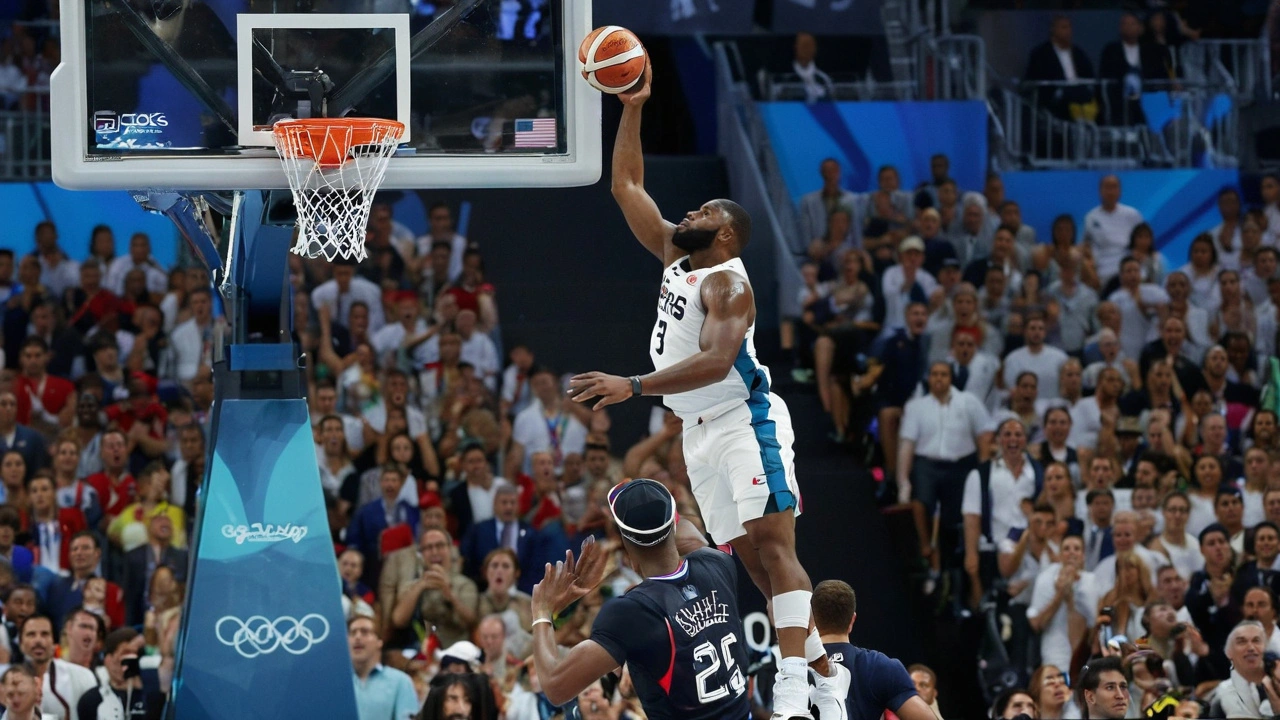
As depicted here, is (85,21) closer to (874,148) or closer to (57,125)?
(57,125)

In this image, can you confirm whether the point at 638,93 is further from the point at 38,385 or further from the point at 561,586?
the point at 38,385

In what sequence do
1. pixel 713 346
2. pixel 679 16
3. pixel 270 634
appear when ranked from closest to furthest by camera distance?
1. pixel 713 346
2. pixel 270 634
3. pixel 679 16

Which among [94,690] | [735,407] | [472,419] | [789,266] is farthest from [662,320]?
[789,266]

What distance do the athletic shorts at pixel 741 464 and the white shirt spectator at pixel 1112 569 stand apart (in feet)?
17.5

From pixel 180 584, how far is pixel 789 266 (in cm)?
676

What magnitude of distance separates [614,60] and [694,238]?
2.62ft

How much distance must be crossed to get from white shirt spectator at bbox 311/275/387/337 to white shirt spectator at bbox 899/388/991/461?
14.4 feet

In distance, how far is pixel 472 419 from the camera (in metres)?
14.0

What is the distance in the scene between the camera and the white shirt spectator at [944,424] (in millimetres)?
13969

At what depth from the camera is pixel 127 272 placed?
15.5 m

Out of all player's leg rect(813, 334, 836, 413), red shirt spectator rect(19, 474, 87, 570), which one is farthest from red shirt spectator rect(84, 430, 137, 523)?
player's leg rect(813, 334, 836, 413)

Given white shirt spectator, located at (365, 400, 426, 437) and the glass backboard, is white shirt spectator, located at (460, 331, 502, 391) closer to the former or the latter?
white shirt spectator, located at (365, 400, 426, 437)

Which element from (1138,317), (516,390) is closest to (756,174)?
(1138,317)

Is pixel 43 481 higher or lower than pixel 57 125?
lower
